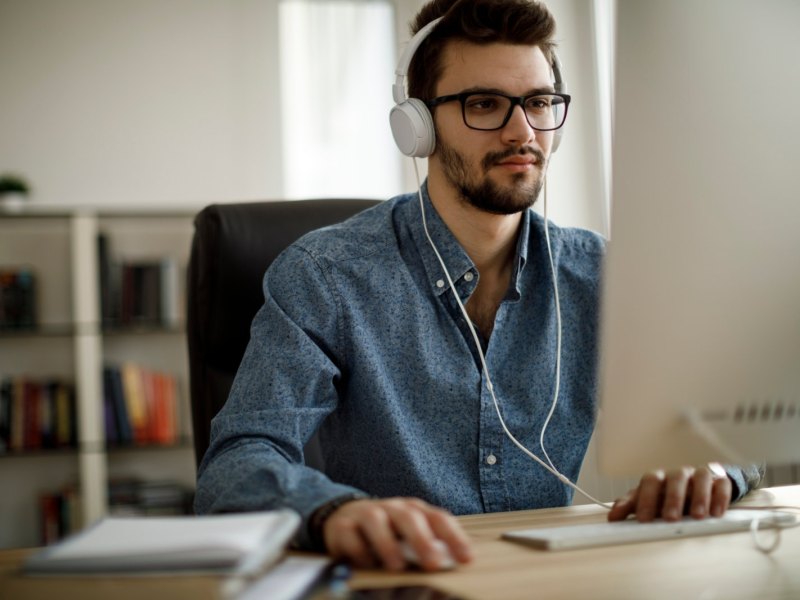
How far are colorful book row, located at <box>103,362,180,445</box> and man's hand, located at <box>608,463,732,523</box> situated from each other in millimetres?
2676

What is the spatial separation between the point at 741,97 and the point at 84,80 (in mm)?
3406

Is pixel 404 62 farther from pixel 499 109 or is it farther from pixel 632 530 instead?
pixel 632 530

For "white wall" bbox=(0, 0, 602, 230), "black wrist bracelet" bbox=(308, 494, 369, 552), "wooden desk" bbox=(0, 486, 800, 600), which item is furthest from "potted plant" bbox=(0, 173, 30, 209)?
"black wrist bracelet" bbox=(308, 494, 369, 552)

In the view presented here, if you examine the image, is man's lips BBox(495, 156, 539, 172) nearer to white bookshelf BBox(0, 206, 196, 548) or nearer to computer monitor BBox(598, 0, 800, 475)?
computer monitor BBox(598, 0, 800, 475)

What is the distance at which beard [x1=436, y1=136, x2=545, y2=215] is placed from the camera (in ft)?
4.45

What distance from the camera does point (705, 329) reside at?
24.6 inches

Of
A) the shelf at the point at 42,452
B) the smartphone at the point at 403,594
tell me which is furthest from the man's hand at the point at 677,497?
the shelf at the point at 42,452

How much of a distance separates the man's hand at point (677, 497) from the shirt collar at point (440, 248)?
48cm

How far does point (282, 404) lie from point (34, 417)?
100 inches

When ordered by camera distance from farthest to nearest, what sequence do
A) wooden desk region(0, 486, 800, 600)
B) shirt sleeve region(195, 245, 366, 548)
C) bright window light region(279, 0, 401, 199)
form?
1. bright window light region(279, 0, 401, 199)
2. shirt sleeve region(195, 245, 366, 548)
3. wooden desk region(0, 486, 800, 600)

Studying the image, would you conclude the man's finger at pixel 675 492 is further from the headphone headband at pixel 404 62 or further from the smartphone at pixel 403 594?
the headphone headband at pixel 404 62

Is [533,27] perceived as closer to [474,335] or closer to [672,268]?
[474,335]

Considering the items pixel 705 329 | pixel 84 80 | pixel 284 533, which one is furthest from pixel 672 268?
pixel 84 80

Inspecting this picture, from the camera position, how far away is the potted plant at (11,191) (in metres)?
3.24
